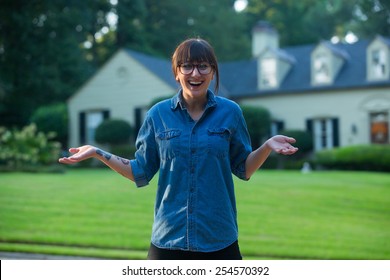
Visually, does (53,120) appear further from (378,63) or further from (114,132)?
(378,63)

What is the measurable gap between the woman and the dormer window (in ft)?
35.1

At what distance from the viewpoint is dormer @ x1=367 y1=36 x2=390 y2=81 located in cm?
1121

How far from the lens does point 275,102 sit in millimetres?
12477

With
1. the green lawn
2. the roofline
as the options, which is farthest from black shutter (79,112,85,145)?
the green lawn

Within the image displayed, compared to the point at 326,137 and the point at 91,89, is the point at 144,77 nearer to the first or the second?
the point at 91,89

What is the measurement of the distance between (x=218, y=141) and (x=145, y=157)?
0.26 m

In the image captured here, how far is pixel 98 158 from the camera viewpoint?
1.74 metres

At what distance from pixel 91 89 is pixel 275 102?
4.53m

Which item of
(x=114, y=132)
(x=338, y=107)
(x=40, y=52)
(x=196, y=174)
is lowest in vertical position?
(x=196, y=174)

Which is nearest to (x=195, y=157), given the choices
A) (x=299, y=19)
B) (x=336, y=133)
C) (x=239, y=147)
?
(x=239, y=147)

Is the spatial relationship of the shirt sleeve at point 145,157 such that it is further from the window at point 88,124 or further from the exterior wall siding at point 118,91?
the window at point 88,124

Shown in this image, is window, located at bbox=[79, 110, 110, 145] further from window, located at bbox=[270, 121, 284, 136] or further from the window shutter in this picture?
window, located at bbox=[270, 121, 284, 136]
